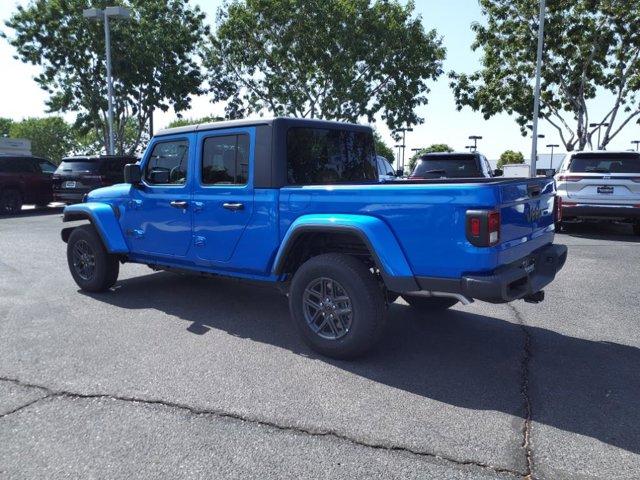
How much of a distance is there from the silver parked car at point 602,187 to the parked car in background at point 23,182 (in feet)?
49.6

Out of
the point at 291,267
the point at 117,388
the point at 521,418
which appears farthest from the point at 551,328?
the point at 117,388

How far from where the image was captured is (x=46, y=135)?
81.8 metres

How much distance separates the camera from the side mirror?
548 cm

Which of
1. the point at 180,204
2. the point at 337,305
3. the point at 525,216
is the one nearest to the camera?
the point at 525,216

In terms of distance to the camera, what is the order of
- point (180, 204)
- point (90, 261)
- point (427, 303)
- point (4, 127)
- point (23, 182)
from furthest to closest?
point (4, 127)
point (23, 182)
point (90, 261)
point (427, 303)
point (180, 204)

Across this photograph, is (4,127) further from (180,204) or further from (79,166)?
(180,204)

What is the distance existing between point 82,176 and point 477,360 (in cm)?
1371

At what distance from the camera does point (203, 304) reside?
228 inches

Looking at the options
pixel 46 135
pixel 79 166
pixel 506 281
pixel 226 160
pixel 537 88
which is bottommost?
pixel 506 281

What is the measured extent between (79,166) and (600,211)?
13.2 metres

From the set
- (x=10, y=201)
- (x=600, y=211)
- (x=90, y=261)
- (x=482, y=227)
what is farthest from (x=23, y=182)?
(x=482, y=227)

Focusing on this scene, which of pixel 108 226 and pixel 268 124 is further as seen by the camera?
pixel 108 226

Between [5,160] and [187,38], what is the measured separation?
38.3 feet

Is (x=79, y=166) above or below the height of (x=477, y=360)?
above
